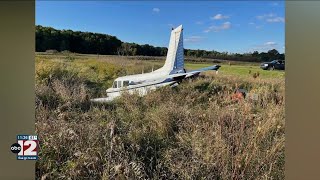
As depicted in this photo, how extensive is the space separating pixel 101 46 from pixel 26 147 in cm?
95

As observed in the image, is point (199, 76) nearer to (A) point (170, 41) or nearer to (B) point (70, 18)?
(A) point (170, 41)

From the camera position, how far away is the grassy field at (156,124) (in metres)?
2.89

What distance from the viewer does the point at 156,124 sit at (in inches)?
119

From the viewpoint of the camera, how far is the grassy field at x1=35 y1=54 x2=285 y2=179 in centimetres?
289

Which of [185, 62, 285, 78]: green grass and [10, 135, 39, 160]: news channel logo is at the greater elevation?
[185, 62, 285, 78]: green grass


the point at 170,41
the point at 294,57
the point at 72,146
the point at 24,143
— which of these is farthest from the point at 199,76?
the point at 24,143

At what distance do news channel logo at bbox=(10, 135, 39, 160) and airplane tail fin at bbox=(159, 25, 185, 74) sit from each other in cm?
112

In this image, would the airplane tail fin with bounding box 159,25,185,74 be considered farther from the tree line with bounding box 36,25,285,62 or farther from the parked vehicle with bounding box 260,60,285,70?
the parked vehicle with bounding box 260,60,285,70

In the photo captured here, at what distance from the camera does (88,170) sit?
293cm

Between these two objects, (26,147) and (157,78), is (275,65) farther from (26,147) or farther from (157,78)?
(26,147)

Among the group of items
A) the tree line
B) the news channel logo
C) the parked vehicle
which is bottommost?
the news channel logo

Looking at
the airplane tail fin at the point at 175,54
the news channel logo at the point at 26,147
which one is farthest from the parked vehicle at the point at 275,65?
the news channel logo at the point at 26,147

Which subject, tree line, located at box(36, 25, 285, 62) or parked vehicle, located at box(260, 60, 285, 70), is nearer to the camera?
parked vehicle, located at box(260, 60, 285, 70)

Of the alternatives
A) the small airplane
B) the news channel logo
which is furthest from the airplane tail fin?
the news channel logo
